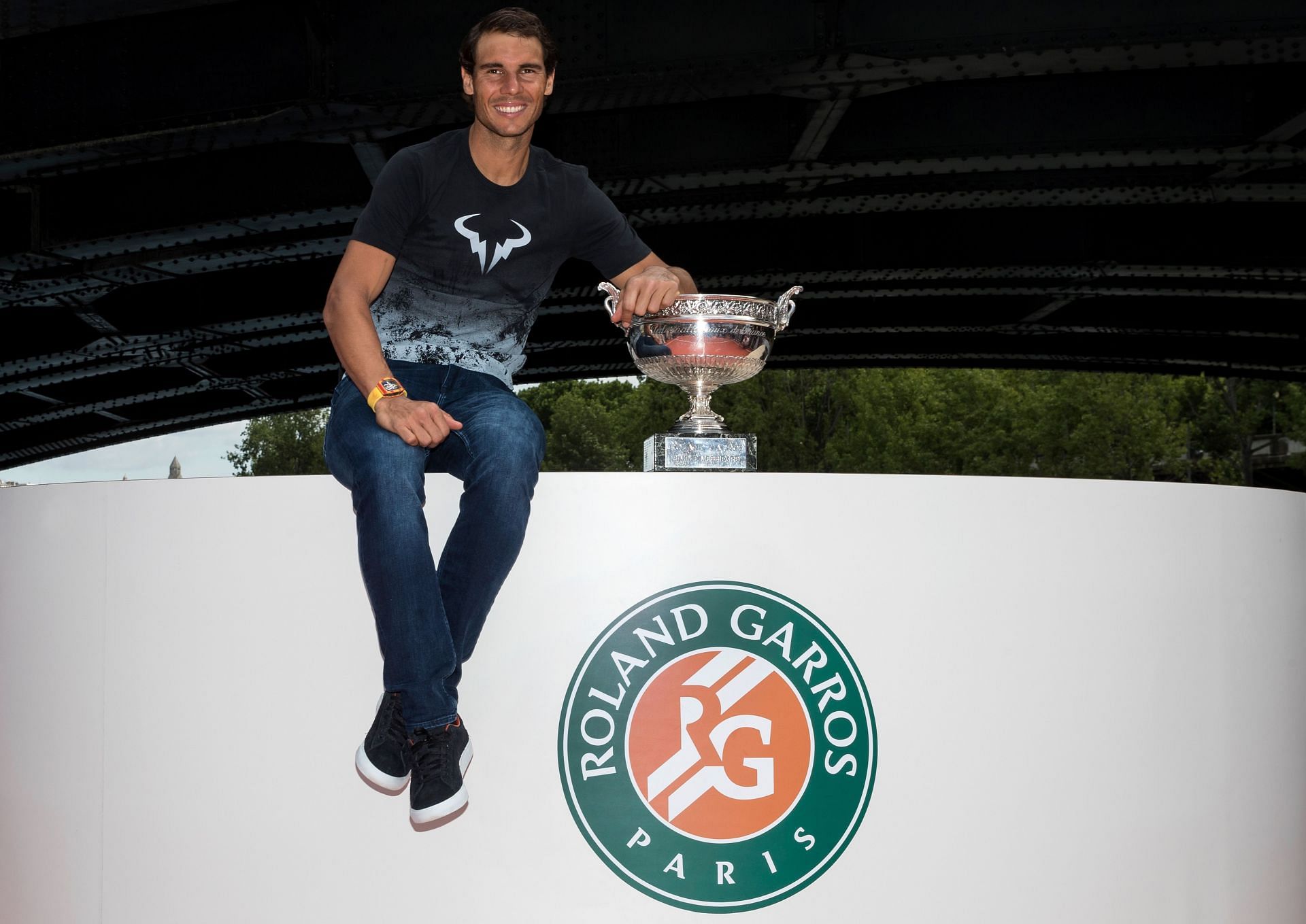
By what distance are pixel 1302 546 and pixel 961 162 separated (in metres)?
7.09

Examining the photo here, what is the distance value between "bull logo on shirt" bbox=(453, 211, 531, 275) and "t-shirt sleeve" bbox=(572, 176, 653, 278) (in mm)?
250

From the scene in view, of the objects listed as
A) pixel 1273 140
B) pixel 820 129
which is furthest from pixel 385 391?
pixel 1273 140

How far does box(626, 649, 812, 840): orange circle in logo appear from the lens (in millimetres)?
3080

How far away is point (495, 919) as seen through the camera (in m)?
3.14

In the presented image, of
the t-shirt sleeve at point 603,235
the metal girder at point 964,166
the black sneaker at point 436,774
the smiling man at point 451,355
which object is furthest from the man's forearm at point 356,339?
the metal girder at point 964,166

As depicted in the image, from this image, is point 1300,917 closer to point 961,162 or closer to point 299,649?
point 299,649

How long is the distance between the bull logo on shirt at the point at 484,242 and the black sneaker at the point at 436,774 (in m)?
1.46

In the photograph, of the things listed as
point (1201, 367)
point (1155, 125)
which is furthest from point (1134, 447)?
point (1155, 125)

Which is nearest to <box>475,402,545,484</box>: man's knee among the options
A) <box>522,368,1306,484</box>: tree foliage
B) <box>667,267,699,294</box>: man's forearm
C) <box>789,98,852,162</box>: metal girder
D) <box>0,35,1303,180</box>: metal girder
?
<box>667,267,699,294</box>: man's forearm

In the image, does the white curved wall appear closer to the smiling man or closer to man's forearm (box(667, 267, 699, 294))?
the smiling man

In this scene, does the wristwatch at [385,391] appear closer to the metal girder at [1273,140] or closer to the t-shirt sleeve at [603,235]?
the t-shirt sleeve at [603,235]

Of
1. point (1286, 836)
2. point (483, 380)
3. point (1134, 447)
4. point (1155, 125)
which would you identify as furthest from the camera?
point (1134, 447)

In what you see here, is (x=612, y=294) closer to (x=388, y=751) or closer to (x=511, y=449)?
(x=511, y=449)

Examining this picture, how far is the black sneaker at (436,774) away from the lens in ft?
9.23
